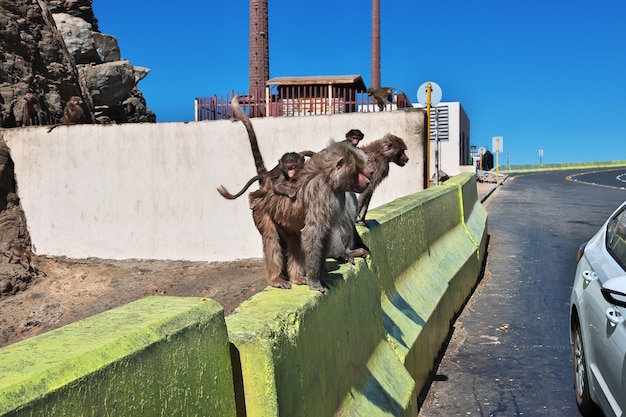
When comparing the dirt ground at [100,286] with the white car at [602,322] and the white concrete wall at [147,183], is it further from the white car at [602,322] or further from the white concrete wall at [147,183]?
the white car at [602,322]

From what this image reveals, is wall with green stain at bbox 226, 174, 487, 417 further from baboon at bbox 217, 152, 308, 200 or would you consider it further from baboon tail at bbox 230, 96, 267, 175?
baboon tail at bbox 230, 96, 267, 175

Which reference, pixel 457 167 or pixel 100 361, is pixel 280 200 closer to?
pixel 100 361

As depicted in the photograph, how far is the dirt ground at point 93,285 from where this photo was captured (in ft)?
48.3

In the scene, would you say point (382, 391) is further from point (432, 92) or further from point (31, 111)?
point (31, 111)

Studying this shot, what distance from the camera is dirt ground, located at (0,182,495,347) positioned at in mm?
14719

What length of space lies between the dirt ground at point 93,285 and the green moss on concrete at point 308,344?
9741 mm

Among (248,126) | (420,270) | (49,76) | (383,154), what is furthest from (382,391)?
(49,76)

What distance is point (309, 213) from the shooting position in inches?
161

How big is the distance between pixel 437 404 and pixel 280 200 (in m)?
2.43

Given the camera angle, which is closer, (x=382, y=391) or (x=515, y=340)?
(x=382, y=391)

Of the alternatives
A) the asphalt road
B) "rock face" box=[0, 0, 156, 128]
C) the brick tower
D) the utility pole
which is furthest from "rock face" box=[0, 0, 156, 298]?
the asphalt road

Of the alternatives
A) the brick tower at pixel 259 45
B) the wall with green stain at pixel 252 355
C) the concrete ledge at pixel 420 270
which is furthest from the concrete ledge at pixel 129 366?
the brick tower at pixel 259 45

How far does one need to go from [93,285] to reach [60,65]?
10377 mm

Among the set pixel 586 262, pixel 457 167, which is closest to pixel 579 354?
pixel 586 262
